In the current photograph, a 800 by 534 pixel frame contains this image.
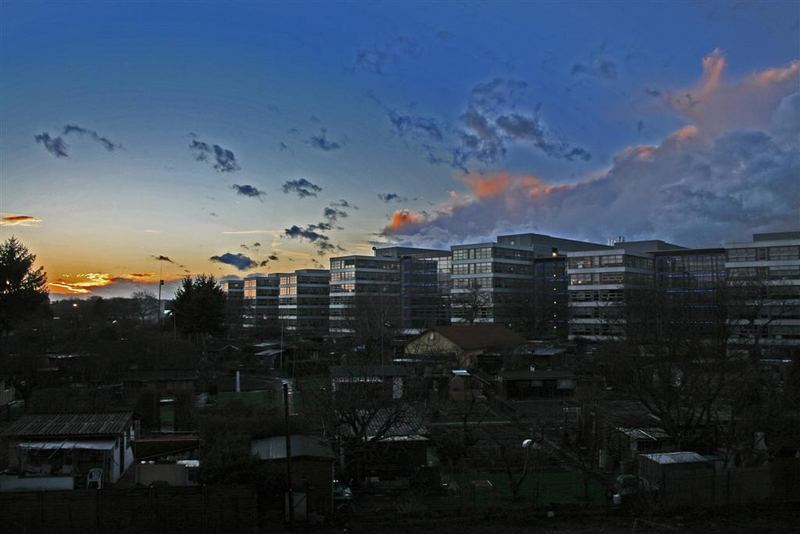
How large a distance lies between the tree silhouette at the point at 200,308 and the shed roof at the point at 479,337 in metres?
20.5

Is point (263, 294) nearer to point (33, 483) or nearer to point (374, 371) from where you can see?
point (374, 371)

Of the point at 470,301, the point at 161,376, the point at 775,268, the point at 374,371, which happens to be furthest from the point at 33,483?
the point at 775,268

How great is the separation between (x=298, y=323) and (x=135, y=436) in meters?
80.7

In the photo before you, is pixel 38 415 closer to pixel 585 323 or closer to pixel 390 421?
pixel 390 421

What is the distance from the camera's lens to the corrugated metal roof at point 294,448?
55.3ft

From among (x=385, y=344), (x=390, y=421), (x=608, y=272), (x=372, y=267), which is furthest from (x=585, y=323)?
(x=390, y=421)

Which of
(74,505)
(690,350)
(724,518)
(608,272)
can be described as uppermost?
(608,272)

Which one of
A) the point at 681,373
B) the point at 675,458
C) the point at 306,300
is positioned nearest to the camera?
the point at 675,458

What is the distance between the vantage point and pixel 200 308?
57.3 meters

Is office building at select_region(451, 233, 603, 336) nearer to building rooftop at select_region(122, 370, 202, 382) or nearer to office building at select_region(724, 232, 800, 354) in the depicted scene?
office building at select_region(724, 232, 800, 354)

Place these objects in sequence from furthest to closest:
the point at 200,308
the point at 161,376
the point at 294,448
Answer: the point at 200,308 → the point at 161,376 → the point at 294,448

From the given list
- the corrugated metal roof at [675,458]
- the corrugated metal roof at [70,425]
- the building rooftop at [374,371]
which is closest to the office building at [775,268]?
the building rooftop at [374,371]

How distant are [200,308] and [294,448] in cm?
4289

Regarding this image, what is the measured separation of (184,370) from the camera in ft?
128
